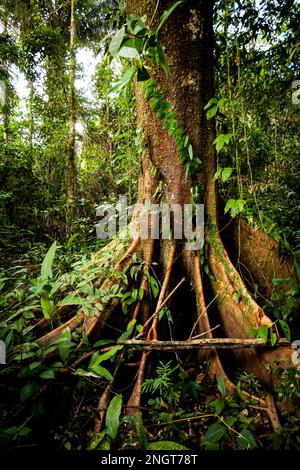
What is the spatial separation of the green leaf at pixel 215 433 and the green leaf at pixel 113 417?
19.7 inches

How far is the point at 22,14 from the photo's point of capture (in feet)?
17.9

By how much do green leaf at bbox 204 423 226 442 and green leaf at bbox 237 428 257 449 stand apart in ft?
0.29

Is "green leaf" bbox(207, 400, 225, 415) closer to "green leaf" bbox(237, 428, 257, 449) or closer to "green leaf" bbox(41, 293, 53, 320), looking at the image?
"green leaf" bbox(237, 428, 257, 449)

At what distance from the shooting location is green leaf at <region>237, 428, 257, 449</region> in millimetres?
1476

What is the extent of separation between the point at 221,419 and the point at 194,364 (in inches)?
21.5

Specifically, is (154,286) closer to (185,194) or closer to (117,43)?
(185,194)

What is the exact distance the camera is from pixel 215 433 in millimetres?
1551

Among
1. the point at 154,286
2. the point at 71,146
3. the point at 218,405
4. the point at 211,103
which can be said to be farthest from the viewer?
the point at 71,146

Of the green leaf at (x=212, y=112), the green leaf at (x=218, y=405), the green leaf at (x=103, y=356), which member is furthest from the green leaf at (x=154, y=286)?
the green leaf at (x=212, y=112)

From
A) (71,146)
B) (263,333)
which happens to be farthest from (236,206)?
(71,146)

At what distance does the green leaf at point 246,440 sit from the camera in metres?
1.48

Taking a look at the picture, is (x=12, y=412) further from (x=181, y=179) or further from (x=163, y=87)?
(x=163, y=87)

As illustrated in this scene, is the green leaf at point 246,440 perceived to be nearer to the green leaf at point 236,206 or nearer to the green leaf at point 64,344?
the green leaf at point 64,344

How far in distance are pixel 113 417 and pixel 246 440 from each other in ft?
2.42
